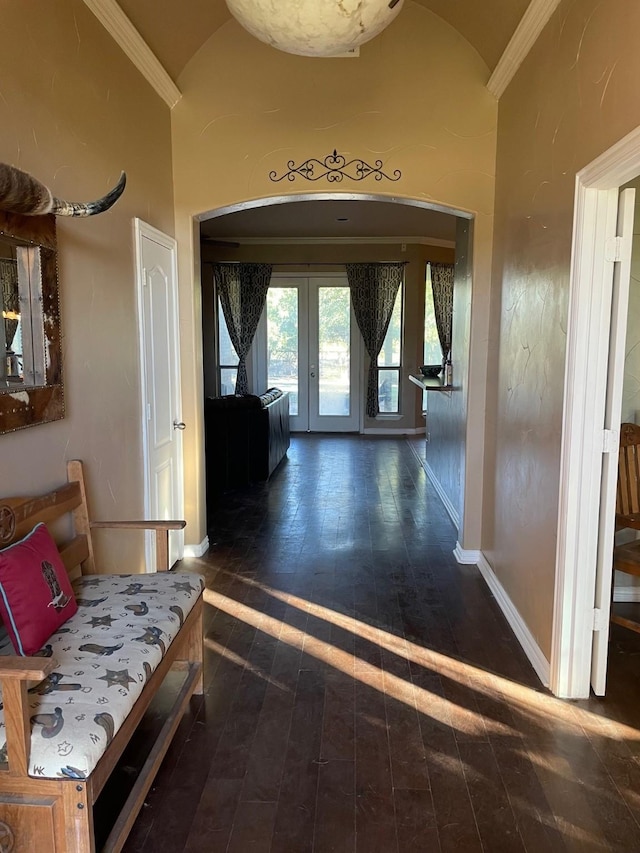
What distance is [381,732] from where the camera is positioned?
229 centimetres

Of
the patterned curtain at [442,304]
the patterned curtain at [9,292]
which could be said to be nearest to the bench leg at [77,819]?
the patterned curtain at [9,292]

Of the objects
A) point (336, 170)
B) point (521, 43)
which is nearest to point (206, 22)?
point (336, 170)

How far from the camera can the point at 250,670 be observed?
8.93 feet

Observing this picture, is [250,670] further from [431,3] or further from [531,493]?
[431,3]

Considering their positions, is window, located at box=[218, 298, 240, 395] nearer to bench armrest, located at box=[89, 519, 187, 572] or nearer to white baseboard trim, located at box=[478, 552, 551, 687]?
white baseboard trim, located at box=[478, 552, 551, 687]

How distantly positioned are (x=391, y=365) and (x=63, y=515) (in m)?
7.29

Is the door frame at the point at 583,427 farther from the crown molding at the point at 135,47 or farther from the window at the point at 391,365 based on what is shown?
the window at the point at 391,365

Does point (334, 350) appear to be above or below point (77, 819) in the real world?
above

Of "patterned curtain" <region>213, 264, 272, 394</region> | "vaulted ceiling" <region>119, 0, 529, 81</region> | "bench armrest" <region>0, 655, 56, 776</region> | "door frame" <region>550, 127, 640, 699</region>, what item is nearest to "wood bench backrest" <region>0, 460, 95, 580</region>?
"bench armrest" <region>0, 655, 56, 776</region>

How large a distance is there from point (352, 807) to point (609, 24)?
271 cm

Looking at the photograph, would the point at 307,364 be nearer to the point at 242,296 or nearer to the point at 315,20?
the point at 242,296

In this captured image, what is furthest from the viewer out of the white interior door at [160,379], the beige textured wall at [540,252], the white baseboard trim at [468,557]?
the white baseboard trim at [468,557]

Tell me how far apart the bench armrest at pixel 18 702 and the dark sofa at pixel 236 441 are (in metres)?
4.32

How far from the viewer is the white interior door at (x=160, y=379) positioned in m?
3.33
